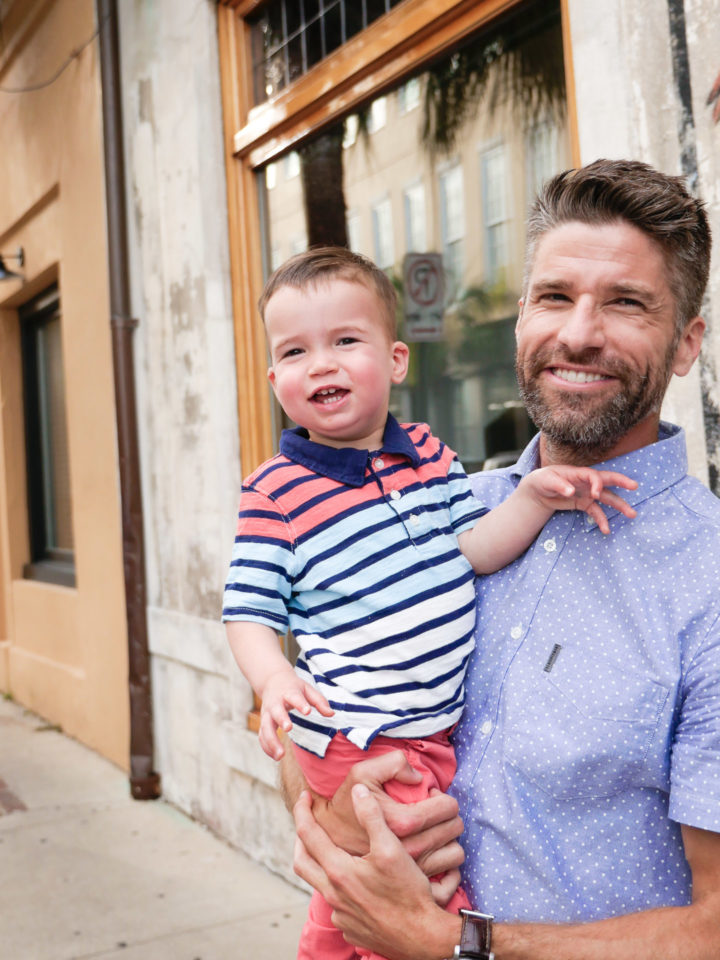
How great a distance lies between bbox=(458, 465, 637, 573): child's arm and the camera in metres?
1.65

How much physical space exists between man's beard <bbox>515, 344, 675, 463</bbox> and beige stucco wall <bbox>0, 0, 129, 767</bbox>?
14.5ft

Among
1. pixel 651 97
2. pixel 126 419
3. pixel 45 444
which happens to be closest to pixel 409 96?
pixel 651 97

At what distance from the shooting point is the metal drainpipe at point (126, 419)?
550 centimetres

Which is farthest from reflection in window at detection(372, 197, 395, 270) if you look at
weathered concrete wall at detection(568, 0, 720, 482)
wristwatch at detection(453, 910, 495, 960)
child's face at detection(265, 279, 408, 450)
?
wristwatch at detection(453, 910, 495, 960)

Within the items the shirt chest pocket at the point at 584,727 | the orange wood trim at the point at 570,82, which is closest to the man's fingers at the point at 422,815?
the shirt chest pocket at the point at 584,727

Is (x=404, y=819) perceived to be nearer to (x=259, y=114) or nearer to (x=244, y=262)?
(x=244, y=262)

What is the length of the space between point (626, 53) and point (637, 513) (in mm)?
1385

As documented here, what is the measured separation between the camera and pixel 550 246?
180 centimetres

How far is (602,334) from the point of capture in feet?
5.63

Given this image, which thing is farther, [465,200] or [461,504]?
[465,200]

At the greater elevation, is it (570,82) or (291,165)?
(291,165)

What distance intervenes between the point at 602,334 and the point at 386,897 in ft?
3.33

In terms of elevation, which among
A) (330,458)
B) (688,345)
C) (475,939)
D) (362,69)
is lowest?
(475,939)

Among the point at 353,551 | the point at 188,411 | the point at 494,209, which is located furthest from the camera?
the point at 188,411
